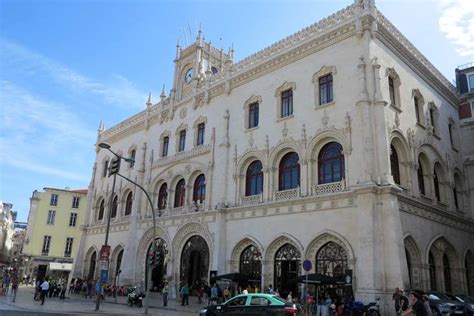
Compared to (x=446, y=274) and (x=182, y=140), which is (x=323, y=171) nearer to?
(x=446, y=274)

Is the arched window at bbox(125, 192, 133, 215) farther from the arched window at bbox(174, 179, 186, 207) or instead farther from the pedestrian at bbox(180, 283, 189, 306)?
the pedestrian at bbox(180, 283, 189, 306)

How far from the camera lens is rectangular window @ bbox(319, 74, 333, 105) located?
24.3 meters

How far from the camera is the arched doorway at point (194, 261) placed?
28.6 m

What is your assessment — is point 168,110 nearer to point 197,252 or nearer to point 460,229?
point 197,252

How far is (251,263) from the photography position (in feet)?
83.7

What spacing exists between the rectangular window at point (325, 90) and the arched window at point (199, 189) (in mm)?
11353

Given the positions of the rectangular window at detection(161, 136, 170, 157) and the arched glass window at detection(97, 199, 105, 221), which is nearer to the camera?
the rectangular window at detection(161, 136, 170, 157)

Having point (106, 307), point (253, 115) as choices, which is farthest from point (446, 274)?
point (106, 307)

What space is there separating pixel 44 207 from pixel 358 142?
4798cm

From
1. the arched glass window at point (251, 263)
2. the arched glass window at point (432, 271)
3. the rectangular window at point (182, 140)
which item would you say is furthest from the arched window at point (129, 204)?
the arched glass window at point (432, 271)

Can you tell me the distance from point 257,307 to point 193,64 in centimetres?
2718

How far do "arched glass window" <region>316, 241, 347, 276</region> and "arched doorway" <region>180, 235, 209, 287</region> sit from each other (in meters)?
9.21

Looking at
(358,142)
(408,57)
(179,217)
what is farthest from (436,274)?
(179,217)

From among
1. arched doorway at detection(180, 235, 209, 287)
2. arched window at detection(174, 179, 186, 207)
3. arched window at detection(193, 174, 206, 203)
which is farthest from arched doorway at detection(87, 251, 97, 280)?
arched window at detection(193, 174, 206, 203)
